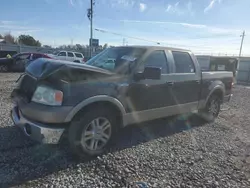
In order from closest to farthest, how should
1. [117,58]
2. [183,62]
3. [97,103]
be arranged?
[97,103] < [117,58] < [183,62]

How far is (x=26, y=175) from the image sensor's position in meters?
2.90

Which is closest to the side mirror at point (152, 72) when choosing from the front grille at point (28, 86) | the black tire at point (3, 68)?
the front grille at point (28, 86)

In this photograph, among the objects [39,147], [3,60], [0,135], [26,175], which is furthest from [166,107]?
[3,60]

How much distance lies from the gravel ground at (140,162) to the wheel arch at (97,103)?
727mm

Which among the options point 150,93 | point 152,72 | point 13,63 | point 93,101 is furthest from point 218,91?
point 13,63

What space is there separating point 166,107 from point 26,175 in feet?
9.08

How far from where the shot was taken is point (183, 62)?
4855 mm

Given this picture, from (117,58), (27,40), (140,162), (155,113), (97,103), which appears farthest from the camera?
(27,40)

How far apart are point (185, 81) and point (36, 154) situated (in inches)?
128

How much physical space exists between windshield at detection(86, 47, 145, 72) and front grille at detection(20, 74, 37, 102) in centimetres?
128

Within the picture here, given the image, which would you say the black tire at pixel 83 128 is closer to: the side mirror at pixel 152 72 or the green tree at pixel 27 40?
the side mirror at pixel 152 72

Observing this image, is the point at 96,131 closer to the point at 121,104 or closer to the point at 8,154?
the point at 121,104

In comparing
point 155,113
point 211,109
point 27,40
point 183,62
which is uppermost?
point 27,40

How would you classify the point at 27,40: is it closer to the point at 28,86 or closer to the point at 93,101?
the point at 28,86
